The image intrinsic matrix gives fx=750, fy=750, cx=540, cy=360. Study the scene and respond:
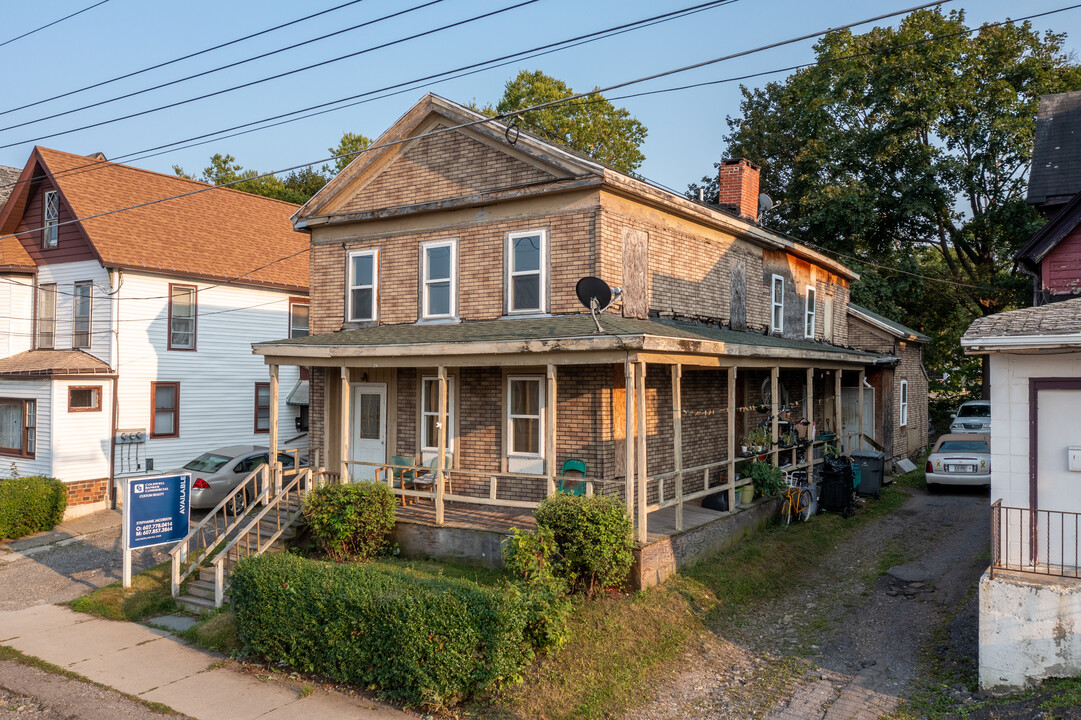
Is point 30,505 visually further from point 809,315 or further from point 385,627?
point 809,315

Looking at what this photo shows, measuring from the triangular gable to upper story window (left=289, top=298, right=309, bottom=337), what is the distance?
27.5 ft

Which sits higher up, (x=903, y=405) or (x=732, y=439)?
(x=903, y=405)

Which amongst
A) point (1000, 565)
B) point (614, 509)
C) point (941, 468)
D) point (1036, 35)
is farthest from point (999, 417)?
point (1036, 35)

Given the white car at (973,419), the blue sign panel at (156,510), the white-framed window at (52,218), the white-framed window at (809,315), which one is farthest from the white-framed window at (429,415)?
the white car at (973,419)

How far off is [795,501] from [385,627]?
394 inches

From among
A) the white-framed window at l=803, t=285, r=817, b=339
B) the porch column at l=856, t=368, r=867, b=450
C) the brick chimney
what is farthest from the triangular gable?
the porch column at l=856, t=368, r=867, b=450

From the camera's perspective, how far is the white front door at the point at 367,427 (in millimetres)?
15773

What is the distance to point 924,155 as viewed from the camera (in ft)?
102

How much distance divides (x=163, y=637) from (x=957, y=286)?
110 ft

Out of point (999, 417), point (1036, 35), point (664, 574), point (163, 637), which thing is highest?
point (1036, 35)

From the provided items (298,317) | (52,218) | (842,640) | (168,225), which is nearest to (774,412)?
(842,640)

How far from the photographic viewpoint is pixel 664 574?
11102 millimetres

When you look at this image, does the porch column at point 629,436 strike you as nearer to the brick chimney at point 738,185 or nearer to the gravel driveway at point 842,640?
the gravel driveway at point 842,640

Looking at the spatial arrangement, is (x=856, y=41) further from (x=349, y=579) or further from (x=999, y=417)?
(x=349, y=579)
